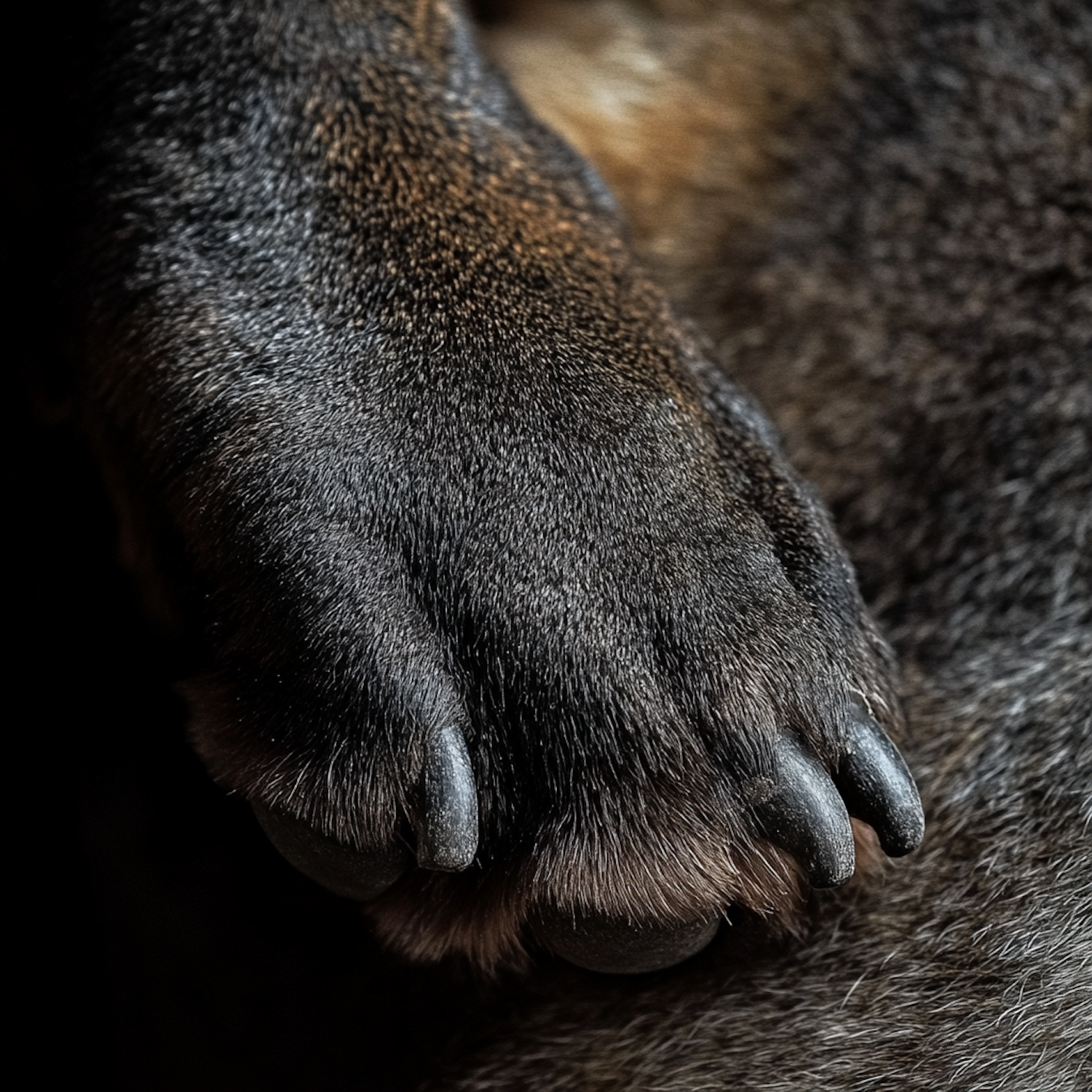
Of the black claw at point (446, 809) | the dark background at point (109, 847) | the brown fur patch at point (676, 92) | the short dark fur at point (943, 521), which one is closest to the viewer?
the black claw at point (446, 809)

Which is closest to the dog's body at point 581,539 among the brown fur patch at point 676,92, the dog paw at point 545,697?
the dog paw at point 545,697

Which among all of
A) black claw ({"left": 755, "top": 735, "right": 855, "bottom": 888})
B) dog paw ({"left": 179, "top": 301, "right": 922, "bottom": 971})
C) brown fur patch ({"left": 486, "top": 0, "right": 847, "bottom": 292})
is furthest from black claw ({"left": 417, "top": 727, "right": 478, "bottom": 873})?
brown fur patch ({"left": 486, "top": 0, "right": 847, "bottom": 292})

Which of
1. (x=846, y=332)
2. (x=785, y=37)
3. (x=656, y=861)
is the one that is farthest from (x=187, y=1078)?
(x=785, y=37)

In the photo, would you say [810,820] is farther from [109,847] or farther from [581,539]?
[109,847]

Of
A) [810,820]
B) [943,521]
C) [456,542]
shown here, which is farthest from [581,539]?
[943,521]

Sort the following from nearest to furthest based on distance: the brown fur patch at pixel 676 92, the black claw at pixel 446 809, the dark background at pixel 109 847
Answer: the black claw at pixel 446 809 < the dark background at pixel 109 847 < the brown fur patch at pixel 676 92

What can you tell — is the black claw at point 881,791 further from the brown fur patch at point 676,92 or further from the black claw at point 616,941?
the brown fur patch at point 676,92

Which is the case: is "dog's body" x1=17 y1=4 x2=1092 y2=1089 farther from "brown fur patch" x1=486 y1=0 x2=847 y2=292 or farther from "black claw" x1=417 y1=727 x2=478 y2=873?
"brown fur patch" x1=486 y1=0 x2=847 y2=292
